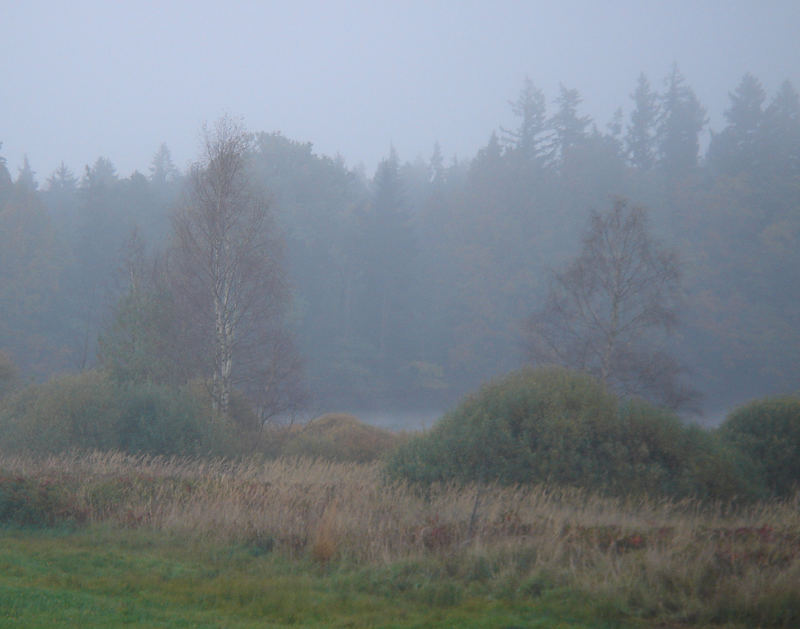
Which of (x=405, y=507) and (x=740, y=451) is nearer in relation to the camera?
(x=405, y=507)

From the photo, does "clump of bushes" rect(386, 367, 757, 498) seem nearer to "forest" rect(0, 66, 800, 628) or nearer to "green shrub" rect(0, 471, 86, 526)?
"forest" rect(0, 66, 800, 628)

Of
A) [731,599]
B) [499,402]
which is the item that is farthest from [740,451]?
[731,599]

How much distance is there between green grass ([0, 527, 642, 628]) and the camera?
22.3 ft

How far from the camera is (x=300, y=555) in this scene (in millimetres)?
9367

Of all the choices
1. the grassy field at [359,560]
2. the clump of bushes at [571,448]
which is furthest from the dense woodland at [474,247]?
the grassy field at [359,560]

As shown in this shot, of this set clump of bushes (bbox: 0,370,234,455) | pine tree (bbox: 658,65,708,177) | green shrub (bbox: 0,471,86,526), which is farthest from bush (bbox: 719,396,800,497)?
pine tree (bbox: 658,65,708,177)

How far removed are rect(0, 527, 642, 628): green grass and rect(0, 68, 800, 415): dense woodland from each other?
43.5m

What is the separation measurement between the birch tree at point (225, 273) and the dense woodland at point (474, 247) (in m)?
22.9

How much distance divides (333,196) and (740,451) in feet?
168

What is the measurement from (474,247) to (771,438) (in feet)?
144

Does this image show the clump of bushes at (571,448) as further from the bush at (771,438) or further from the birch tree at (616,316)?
the birch tree at (616,316)

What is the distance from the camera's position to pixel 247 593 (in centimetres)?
777

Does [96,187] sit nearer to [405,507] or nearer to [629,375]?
[629,375]

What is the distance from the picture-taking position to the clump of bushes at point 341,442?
82.6ft
